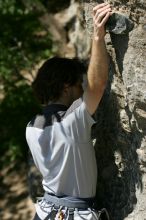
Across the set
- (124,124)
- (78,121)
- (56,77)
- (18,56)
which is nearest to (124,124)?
(124,124)

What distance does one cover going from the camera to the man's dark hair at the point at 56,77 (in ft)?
9.46

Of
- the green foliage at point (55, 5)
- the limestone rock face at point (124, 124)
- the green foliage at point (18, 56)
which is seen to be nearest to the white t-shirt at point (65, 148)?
the limestone rock face at point (124, 124)

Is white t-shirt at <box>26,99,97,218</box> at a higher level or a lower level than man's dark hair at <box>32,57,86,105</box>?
lower

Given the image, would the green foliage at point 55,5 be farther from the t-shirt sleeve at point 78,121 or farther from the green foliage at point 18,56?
the t-shirt sleeve at point 78,121

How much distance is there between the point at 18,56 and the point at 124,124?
11.9 ft

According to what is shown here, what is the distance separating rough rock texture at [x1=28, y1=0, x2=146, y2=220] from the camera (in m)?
2.55

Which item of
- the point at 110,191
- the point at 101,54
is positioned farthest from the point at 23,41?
the point at 101,54

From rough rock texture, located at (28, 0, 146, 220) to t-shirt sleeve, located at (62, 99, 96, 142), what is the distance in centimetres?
25

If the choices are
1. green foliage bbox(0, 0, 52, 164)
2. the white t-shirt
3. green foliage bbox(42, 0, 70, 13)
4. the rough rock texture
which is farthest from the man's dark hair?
green foliage bbox(42, 0, 70, 13)

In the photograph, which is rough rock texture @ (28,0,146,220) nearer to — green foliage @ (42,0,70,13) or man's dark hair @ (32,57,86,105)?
man's dark hair @ (32,57,86,105)

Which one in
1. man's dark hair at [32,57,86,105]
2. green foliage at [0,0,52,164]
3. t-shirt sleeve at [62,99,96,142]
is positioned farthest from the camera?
→ green foliage at [0,0,52,164]

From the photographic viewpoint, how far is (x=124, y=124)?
2992mm

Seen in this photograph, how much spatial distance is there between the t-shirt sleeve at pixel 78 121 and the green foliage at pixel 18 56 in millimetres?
3498

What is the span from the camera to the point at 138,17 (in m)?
2.50
